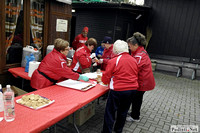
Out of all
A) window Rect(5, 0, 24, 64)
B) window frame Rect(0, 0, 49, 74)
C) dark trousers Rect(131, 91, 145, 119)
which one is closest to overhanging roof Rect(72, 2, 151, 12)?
window frame Rect(0, 0, 49, 74)

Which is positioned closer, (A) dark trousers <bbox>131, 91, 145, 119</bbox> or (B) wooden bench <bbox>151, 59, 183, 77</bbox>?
(A) dark trousers <bbox>131, 91, 145, 119</bbox>

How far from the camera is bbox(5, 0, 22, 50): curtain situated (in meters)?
3.97

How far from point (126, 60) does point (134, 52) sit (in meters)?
0.76

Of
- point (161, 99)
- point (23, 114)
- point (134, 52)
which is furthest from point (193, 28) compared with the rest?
point (23, 114)

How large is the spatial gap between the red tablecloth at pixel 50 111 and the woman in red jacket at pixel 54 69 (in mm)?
254

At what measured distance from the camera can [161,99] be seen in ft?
18.2

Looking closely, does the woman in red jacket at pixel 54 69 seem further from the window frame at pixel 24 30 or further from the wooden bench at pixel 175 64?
the wooden bench at pixel 175 64

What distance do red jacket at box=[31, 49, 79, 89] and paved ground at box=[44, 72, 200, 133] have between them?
3.55ft

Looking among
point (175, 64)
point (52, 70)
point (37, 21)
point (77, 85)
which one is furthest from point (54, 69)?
point (175, 64)

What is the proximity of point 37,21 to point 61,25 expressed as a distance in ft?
2.99

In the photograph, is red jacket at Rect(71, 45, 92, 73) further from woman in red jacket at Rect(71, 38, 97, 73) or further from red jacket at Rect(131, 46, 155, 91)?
red jacket at Rect(131, 46, 155, 91)

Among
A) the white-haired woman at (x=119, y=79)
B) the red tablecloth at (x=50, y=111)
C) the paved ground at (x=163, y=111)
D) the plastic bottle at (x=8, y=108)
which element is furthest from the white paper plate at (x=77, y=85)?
the plastic bottle at (x=8, y=108)

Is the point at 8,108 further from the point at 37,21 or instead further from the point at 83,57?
the point at 37,21

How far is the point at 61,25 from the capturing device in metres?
5.52
